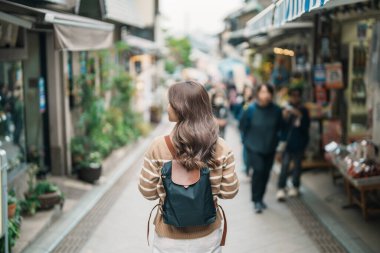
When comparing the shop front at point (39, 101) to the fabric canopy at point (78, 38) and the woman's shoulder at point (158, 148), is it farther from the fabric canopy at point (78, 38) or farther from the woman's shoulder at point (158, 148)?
the woman's shoulder at point (158, 148)

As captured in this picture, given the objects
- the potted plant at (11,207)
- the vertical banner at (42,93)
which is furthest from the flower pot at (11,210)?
the vertical banner at (42,93)

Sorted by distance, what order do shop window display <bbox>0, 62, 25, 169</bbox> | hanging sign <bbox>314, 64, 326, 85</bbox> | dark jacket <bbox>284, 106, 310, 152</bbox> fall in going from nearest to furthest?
1. shop window display <bbox>0, 62, 25, 169</bbox>
2. dark jacket <bbox>284, 106, 310, 152</bbox>
3. hanging sign <bbox>314, 64, 326, 85</bbox>

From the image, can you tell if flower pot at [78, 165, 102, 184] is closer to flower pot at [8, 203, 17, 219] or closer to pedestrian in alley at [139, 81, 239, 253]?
flower pot at [8, 203, 17, 219]

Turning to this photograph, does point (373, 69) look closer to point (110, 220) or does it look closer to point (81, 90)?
point (110, 220)

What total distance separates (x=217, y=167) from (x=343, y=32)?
8.37m

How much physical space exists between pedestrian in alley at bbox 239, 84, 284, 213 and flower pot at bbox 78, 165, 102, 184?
338 cm

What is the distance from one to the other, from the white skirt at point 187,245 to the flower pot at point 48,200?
4687mm

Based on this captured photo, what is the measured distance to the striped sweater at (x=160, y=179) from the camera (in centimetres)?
372

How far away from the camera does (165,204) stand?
372cm

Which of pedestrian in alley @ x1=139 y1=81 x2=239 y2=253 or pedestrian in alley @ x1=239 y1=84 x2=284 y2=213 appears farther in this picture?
pedestrian in alley @ x1=239 y1=84 x2=284 y2=213

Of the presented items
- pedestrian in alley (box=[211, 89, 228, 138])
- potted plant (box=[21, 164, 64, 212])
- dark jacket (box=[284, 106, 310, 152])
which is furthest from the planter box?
pedestrian in alley (box=[211, 89, 228, 138])

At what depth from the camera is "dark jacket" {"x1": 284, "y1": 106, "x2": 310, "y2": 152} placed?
30.9 ft

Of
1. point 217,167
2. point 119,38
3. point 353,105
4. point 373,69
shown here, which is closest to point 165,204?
point 217,167

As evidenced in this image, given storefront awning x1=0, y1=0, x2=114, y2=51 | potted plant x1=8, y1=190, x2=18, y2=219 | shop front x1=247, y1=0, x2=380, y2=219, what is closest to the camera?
storefront awning x1=0, y1=0, x2=114, y2=51
